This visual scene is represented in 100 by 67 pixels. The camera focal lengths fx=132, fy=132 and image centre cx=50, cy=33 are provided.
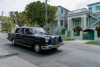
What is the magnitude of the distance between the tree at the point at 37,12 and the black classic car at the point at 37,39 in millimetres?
20569

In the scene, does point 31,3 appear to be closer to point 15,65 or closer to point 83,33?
point 83,33

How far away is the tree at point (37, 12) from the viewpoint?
1249 inches

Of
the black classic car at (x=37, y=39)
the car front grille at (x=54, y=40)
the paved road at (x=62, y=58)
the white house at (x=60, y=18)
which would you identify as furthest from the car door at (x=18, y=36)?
the white house at (x=60, y=18)

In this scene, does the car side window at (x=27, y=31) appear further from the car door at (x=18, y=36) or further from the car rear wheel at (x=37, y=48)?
the car rear wheel at (x=37, y=48)

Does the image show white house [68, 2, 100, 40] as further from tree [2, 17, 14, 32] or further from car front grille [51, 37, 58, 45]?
tree [2, 17, 14, 32]

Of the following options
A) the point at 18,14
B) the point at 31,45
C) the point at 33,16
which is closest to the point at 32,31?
the point at 31,45

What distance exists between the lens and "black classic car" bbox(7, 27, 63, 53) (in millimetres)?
8656

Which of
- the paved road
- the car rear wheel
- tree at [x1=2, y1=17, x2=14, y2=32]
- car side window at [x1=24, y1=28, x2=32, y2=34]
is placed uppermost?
tree at [x1=2, y1=17, x2=14, y2=32]

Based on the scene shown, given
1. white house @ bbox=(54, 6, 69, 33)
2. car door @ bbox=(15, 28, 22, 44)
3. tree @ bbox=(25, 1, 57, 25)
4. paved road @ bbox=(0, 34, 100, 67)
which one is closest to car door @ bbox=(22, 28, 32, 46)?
car door @ bbox=(15, 28, 22, 44)

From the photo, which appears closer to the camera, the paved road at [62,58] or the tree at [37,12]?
the paved road at [62,58]

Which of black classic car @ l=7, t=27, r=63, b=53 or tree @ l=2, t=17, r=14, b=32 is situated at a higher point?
tree @ l=2, t=17, r=14, b=32

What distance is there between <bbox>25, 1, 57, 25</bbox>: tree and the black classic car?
20569mm

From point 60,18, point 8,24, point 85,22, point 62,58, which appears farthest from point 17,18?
point 62,58

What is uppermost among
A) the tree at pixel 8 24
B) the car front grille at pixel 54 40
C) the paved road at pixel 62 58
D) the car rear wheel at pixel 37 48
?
the tree at pixel 8 24
